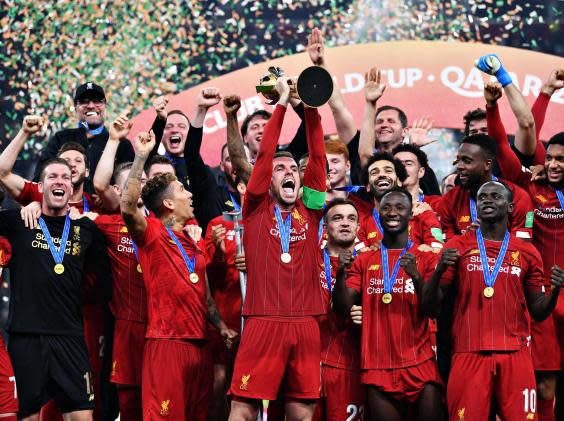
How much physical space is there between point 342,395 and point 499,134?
2.01m

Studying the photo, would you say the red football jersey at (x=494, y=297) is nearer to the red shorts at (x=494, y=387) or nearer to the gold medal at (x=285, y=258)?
the red shorts at (x=494, y=387)

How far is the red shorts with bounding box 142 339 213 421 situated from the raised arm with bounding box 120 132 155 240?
0.72 metres

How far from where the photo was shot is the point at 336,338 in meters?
6.68

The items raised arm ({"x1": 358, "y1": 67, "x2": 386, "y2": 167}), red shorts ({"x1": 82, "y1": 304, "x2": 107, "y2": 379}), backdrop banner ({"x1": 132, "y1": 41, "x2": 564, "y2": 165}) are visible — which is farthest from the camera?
backdrop banner ({"x1": 132, "y1": 41, "x2": 564, "y2": 165})

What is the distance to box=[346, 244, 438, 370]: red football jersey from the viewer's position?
630 centimetres

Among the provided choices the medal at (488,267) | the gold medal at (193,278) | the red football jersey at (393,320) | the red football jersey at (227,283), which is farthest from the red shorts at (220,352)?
the medal at (488,267)

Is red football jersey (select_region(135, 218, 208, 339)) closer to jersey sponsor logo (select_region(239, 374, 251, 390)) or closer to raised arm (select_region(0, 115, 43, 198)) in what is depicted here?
jersey sponsor logo (select_region(239, 374, 251, 390))

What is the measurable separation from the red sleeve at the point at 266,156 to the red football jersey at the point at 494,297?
4.08 feet

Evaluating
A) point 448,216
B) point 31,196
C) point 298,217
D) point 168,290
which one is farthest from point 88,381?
point 448,216

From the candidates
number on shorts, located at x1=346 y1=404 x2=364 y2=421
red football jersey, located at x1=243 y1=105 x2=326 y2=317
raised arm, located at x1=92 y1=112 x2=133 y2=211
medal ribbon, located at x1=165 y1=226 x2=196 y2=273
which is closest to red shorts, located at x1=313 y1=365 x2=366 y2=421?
number on shorts, located at x1=346 y1=404 x2=364 y2=421

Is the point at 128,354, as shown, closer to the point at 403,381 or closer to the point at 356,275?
the point at 356,275

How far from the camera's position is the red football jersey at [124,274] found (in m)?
7.00

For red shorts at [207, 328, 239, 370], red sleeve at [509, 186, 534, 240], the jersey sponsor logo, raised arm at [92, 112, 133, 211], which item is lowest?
the jersey sponsor logo

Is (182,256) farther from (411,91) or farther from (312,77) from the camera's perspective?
(411,91)
